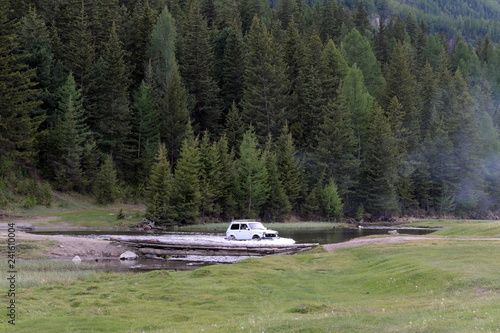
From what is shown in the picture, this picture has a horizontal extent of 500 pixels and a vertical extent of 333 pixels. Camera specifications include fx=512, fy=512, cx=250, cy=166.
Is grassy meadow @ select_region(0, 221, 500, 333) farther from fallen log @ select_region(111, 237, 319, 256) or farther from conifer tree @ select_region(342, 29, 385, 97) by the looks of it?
conifer tree @ select_region(342, 29, 385, 97)

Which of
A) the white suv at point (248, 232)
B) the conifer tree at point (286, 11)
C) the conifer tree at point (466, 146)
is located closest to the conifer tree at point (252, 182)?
the white suv at point (248, 232)

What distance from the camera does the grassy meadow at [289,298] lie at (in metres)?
17.0

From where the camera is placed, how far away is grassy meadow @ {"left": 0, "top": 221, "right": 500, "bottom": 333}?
17047 mm

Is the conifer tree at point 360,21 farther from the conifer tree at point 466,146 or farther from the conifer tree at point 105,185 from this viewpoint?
the conifer tree at point 105,185

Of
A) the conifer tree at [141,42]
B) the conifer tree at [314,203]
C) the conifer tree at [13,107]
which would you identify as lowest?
the conifer tree at [314,203]

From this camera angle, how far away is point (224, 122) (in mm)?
115812

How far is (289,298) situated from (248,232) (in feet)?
88.2

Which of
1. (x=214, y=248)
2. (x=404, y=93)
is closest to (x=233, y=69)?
(x=404, y=93)

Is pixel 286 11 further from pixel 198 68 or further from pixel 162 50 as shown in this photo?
pixel 162 50

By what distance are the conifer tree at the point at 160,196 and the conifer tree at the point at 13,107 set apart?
802 inches

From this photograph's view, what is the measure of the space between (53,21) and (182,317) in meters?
100

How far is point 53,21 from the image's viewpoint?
347 feet

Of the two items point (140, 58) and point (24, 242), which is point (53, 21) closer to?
point (140, 58)

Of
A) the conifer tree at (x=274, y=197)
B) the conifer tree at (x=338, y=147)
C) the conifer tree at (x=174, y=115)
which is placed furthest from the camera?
the conifer tree at (x=338, y=147)
